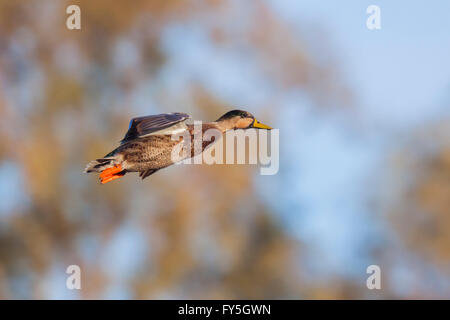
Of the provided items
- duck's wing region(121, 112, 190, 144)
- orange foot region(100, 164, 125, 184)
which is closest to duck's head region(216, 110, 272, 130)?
duck's wing region(121, 112, 190, 144)

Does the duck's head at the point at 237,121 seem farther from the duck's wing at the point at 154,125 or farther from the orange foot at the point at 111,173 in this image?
the orange foot at the point at 111,173

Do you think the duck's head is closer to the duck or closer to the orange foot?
the duck

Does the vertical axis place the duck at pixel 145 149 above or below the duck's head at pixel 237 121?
below

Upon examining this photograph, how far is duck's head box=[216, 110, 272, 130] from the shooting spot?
4.95 metres

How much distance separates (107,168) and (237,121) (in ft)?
3.72

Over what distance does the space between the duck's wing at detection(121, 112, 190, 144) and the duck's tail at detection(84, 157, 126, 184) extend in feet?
0.55

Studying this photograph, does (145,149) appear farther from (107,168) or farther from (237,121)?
(237,121)

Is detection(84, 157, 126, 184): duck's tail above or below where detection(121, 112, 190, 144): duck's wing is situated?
below

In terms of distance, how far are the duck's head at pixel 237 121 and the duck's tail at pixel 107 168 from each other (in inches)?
37.2

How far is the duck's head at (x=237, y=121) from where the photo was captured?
4945 millimetres

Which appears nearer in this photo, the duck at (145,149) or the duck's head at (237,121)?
the duck at (145,149)

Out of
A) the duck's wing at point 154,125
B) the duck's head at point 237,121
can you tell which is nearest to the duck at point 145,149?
the duck's wing at point 154,125
